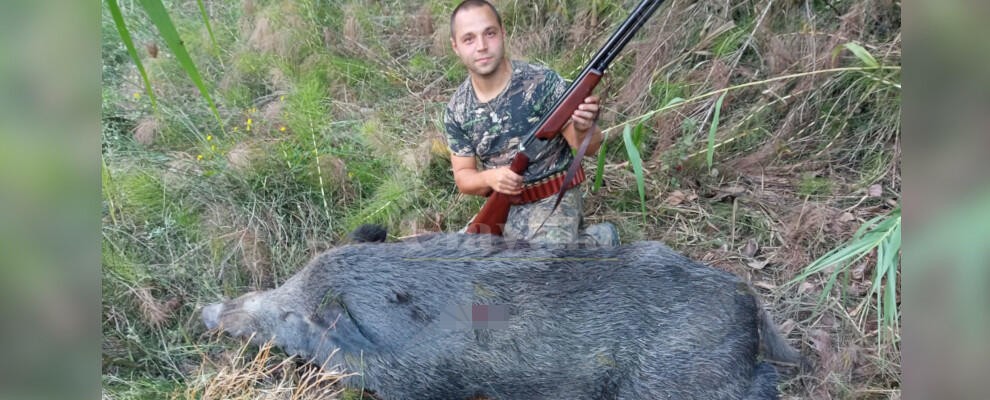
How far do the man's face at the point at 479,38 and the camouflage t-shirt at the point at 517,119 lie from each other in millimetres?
124

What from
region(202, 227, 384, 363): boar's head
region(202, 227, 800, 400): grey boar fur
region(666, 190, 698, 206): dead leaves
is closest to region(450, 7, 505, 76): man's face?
region(202, 227, 800, 400): grey boar fur

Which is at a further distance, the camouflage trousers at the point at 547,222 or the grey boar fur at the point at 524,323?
the camouflage trousers at the point at 547,222

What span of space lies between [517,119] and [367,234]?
86 centimetres

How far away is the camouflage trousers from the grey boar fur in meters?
0.07

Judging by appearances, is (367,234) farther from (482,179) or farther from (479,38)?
(479,38)

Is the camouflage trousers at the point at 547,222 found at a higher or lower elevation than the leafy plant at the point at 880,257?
higher

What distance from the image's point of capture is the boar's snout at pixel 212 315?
9.71 feet

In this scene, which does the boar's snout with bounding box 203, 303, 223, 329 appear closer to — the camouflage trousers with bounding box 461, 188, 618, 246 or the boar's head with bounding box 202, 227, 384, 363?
the boar's head with bounding box 202, 227, 384, 363

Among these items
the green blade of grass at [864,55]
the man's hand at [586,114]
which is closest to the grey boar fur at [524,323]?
the man's hand at [586,114]

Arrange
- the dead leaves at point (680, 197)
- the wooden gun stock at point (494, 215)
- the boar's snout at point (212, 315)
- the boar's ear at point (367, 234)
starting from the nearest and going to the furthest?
1. the wooden gun stock at point (494, 215)
2. the boar's snout at point (212, 315)
3. the boar's ear at point (367, 234)
4. the dead leaves at point (680, 197)

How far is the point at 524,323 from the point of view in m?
2.62

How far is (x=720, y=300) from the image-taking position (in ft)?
8.28

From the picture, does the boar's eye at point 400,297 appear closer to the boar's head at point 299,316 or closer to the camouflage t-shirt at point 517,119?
the boar's head at point 299,316
